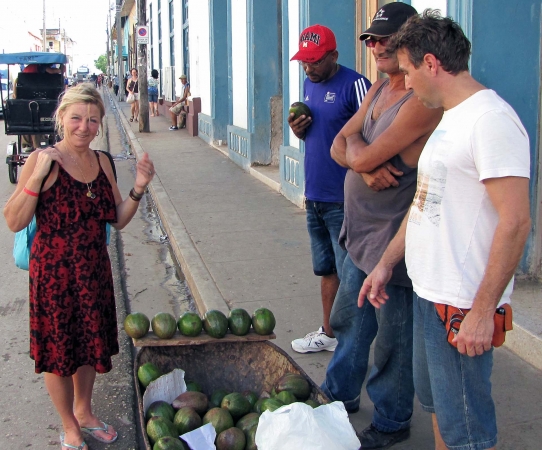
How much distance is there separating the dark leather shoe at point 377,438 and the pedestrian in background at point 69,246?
54.4 inches

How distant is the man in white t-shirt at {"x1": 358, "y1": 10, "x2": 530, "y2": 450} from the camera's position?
2094 mm

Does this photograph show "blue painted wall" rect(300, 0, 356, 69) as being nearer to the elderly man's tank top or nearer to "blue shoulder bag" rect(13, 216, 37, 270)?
the elderly man's tank top

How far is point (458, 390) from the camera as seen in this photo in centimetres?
235

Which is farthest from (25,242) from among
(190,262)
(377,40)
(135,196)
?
(190,262)

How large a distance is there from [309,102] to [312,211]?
687mm

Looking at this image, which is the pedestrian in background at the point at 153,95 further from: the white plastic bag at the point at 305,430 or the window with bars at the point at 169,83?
the white plastic bag at the point at 305,430

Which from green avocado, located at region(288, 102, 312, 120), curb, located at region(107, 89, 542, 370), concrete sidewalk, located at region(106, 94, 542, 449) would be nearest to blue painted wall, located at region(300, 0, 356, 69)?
concrete sidewalk, located at region(106, 94, 542, 449)

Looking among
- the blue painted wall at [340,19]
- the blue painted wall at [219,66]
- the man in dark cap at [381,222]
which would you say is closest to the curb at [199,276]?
the man in dark cap at [381,222]

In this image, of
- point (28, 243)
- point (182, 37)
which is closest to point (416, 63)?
point (28, 243)

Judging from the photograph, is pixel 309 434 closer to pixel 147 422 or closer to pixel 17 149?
pixel 147 422

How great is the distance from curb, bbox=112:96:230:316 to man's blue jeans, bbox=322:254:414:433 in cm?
191

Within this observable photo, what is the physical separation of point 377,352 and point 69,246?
1623 millimetres

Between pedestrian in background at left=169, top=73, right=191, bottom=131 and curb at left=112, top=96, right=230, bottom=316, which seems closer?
curb at left=112, top=96, right=230, bottom=316

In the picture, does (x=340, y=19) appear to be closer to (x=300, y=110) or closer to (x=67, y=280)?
(x=300, y=110)
